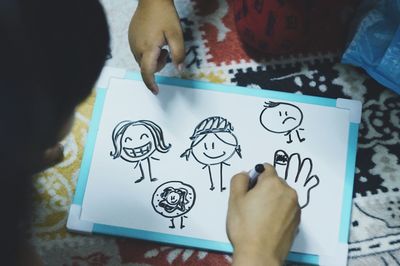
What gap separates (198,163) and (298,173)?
14 centimetres

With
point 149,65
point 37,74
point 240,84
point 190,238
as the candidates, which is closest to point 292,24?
point 240,84

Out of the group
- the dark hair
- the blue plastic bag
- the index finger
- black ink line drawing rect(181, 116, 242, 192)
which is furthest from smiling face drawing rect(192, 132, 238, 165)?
the dark hair

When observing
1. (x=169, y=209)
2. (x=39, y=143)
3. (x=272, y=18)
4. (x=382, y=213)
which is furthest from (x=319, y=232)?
(x=39, y=143)

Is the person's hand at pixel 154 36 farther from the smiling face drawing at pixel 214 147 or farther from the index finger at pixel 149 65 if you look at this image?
the smiling face drawing at pixel 214 147

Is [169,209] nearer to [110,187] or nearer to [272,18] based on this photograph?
[110,187]

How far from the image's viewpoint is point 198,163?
2.54ft

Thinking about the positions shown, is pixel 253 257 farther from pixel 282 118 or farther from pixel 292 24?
pixel 292 24

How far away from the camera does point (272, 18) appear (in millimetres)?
791

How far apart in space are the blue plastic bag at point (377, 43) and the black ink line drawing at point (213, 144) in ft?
0.68

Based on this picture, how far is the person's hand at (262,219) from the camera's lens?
641mm

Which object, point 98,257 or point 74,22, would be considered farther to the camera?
point 98,257

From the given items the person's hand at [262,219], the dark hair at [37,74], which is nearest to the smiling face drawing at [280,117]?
the person's hand at [262,219]

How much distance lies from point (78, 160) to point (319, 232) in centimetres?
35

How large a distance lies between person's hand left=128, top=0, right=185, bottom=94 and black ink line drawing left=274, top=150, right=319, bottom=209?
194 millimetres
